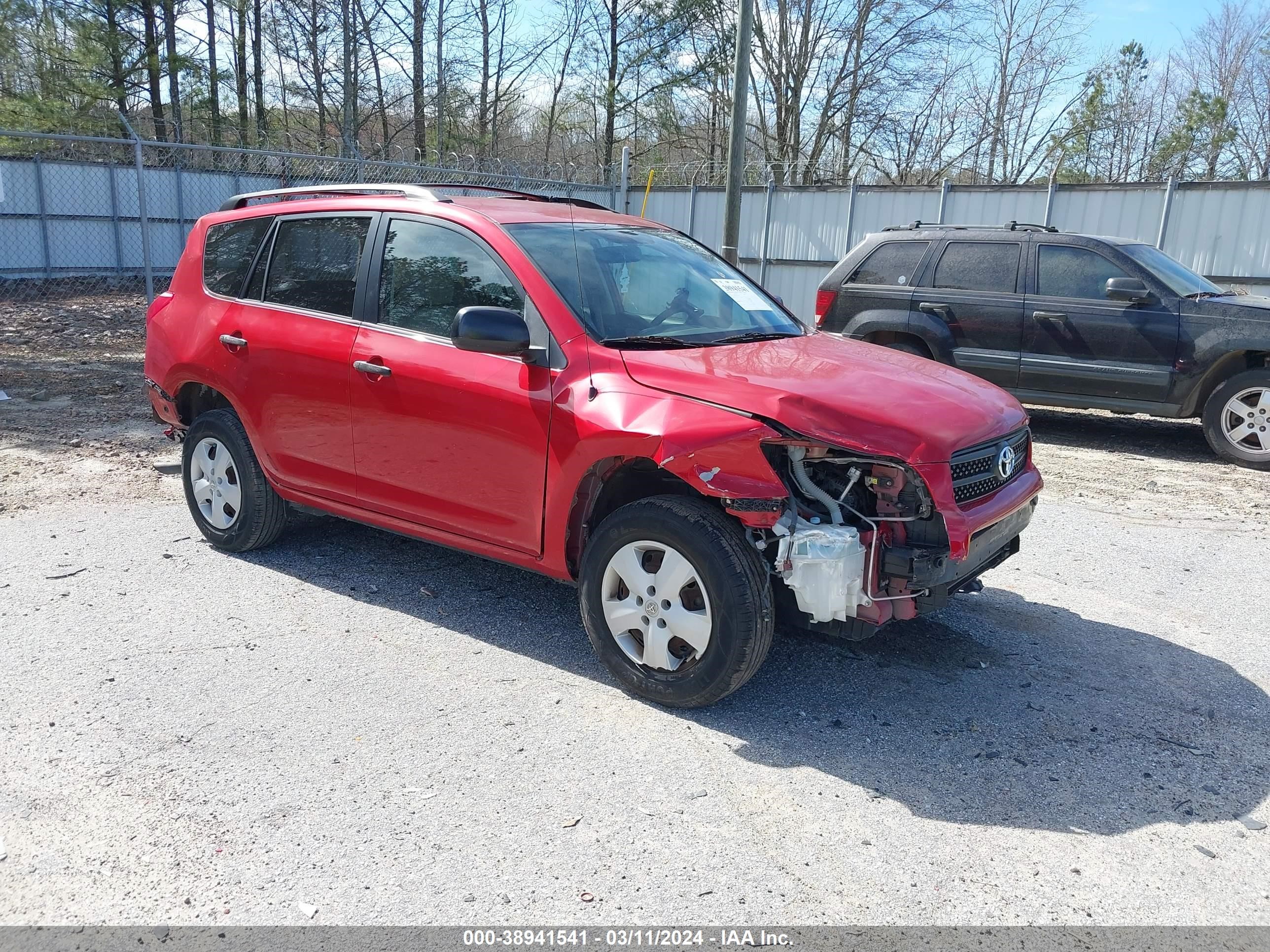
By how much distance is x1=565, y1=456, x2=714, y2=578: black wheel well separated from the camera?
377cm

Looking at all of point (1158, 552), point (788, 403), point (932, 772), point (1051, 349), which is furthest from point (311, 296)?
point (1051, 349)

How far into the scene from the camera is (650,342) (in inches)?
156

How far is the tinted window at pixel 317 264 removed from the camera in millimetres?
4633

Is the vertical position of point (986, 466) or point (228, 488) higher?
point (986, 466)

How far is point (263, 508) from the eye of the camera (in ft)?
16.9

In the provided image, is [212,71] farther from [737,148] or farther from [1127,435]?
[1127,435]

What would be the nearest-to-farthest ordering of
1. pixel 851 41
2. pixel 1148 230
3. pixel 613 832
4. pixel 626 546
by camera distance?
pixel 613 832
pixel 626 546
pixel 1148 230
pixel 851 41

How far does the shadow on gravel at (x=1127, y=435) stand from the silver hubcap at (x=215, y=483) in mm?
6931

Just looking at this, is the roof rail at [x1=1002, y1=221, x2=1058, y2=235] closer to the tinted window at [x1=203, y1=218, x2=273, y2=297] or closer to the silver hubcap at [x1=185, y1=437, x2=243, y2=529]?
the tinted window at [x1=203, y1=218, x2=273, y2=297]

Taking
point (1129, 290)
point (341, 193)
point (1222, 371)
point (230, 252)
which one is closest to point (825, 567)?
point (341, 193)

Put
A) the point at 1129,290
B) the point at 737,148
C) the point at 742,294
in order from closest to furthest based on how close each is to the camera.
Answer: the point at 742,294
the point at 1129,290
the point at 737,148

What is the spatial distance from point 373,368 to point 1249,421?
716 centimetres

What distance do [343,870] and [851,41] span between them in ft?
103

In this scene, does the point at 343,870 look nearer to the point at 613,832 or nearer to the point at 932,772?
the point at 613,832
